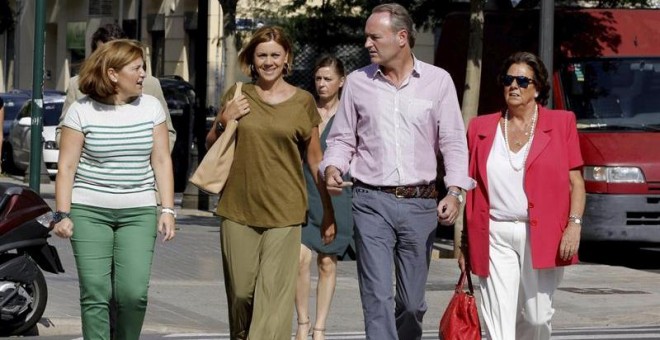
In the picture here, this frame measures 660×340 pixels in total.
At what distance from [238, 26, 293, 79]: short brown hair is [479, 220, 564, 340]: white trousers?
1360 mm

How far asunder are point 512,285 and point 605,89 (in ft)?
33.4

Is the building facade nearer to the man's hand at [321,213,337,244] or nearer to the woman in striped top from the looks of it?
the man's hand at [321,213,337,244]

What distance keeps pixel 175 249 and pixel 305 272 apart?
736 cm

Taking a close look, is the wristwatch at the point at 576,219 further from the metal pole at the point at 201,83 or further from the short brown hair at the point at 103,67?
the metal pole at the point at 201,83

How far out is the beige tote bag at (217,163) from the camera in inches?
315

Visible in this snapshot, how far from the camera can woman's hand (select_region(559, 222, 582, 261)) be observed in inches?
308

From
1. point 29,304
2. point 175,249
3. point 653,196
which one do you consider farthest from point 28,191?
point 653,196

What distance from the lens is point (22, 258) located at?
35.3ft

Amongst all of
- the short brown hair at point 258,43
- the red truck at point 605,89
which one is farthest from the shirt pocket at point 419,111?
the red truck at point 605,89

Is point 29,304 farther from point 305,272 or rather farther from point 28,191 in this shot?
point 305,272

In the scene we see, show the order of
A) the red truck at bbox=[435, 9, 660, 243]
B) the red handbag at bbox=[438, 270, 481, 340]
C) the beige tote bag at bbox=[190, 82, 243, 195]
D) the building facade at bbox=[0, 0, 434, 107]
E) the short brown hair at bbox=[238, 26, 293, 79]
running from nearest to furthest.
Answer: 1. the red handbag at bbox=[438, 270, 481, 340]
2. the beige tote bag at bbox=[190, 82, 243, 195]
3. the short brown hair at bbox=[238, 26, 293, 79]
4. the red truck at bbox=[435, 9, 660, 243]
5. the building facade at bbox=[0, 0, 434, 107]

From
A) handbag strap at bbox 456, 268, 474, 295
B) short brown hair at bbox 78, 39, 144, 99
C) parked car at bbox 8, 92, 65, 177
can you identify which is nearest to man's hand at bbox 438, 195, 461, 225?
handbag strap at bbox 456, 268, 474, 295

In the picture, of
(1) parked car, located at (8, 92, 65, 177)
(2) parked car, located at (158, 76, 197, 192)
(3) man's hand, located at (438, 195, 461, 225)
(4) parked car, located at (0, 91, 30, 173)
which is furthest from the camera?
(4) parked car, located at (0, 91, 30, 173)

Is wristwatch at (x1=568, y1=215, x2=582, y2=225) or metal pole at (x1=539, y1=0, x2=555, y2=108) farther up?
metal pole at (x1=539, y1=0, x2=555, y2=108)
